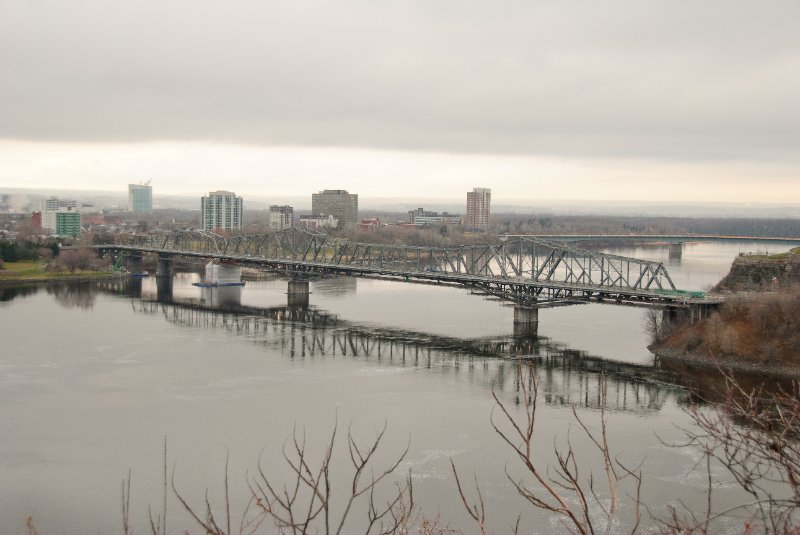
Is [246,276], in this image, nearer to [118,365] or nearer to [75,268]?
[75,268]

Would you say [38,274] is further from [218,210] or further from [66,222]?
[218,210]

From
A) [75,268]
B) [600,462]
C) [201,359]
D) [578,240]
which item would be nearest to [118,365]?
[201,359]

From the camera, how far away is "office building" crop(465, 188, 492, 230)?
91.2 meters

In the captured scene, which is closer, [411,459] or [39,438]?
[411,459]

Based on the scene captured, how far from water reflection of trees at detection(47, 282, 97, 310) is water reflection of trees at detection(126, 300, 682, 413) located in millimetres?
2223

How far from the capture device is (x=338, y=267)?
30.1m

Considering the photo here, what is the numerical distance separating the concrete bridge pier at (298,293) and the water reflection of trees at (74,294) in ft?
20.6

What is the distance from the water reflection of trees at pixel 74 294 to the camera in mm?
26844

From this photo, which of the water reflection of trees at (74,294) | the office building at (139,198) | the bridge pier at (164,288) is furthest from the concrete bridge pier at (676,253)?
the office building at (139,198)

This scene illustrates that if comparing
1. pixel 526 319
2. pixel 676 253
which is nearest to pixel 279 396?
pixel 526 319

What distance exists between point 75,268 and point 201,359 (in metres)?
20.9

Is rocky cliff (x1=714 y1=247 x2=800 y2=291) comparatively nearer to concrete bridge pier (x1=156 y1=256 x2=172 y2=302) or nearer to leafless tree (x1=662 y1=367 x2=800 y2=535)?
leafless tree (x1=662 y1=367 x2=800 y2=535)

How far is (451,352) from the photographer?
1922 centimetres

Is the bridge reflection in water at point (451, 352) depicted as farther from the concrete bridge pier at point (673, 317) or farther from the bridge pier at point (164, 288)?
the concrete bridge pier at point (673, 317)
